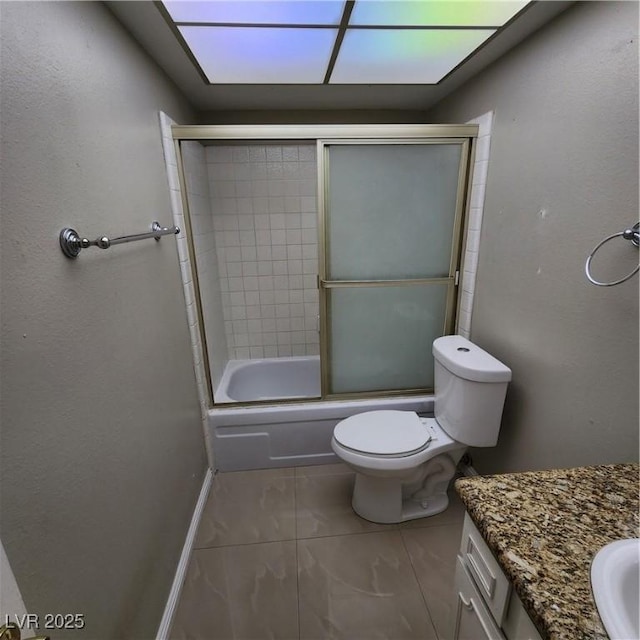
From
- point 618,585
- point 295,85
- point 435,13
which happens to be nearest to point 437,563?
point 618,585

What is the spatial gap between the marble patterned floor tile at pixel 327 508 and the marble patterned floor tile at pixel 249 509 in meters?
0.05

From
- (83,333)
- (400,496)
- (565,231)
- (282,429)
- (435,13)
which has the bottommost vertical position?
(400,496)

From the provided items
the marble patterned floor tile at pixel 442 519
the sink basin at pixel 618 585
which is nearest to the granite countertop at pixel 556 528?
the sink basin at pixel 618 585

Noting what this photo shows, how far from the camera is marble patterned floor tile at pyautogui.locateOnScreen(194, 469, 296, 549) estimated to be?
1.68 m

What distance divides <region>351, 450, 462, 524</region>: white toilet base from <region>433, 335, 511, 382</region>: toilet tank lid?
0.48m

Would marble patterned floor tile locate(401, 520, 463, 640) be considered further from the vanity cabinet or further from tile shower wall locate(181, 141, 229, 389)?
tile shower wall locate(181, 141, 229, 389)

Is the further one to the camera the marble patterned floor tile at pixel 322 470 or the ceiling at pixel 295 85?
the marble patterned floor tile at pixel 322 470

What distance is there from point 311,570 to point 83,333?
137 centimetres

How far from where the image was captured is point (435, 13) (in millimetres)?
1111

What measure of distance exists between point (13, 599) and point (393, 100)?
252cm

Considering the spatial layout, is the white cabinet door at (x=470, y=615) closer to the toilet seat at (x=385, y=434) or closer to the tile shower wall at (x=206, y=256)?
the toilet seat at (x=385, y=434)

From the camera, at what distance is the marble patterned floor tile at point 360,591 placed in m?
1.29

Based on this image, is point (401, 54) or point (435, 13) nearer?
point (435, 13)

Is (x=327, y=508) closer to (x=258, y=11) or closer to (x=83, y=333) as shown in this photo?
(x=83, y=333)
